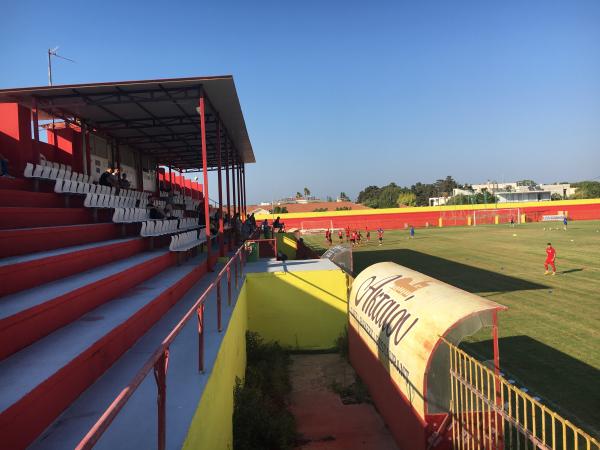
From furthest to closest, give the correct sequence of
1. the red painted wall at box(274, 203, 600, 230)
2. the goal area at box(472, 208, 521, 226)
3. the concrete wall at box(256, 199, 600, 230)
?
the goal area at box(472, 208, 521, 226), the concrete wall at box(256, 199, 600, 230), the red painted wall at box(274, 203, 600, 230)

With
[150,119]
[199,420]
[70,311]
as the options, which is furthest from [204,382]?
[150,119]

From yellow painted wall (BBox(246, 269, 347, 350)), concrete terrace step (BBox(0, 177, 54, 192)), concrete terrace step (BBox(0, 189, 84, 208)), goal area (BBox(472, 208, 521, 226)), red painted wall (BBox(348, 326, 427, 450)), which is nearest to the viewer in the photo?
red painted wall (BBox(348, 326, 427, 450))

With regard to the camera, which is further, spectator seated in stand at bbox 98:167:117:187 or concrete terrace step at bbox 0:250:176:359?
spectator seated in stand at bbox 98:167:117:187

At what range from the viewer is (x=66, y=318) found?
4.75m

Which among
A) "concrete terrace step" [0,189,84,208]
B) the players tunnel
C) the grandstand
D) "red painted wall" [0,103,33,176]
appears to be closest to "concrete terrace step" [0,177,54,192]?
the grandstand

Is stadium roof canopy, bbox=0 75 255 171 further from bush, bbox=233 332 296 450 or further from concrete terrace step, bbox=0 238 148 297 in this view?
bush, bbox=233 332 296 450

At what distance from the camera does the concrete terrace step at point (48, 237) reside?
5750 millimetres

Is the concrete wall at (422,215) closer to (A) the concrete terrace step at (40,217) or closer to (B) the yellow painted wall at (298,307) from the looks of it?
(B) the yellow painted wall at (298,307)

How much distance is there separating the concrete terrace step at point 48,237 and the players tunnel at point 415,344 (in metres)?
5.55

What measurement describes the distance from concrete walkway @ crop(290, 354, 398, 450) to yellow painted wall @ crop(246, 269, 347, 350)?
1207 mm

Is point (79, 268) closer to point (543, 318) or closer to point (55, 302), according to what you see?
point (55, 302)

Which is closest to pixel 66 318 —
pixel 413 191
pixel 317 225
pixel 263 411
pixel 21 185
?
pixel 263 411

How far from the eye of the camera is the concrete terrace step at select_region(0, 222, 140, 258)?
5.75 meters

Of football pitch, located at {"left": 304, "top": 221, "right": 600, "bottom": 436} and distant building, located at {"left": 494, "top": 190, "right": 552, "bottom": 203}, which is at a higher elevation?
distant building, located at {"left": 494, "top": 190, "right": 552, "bottom": 203}
